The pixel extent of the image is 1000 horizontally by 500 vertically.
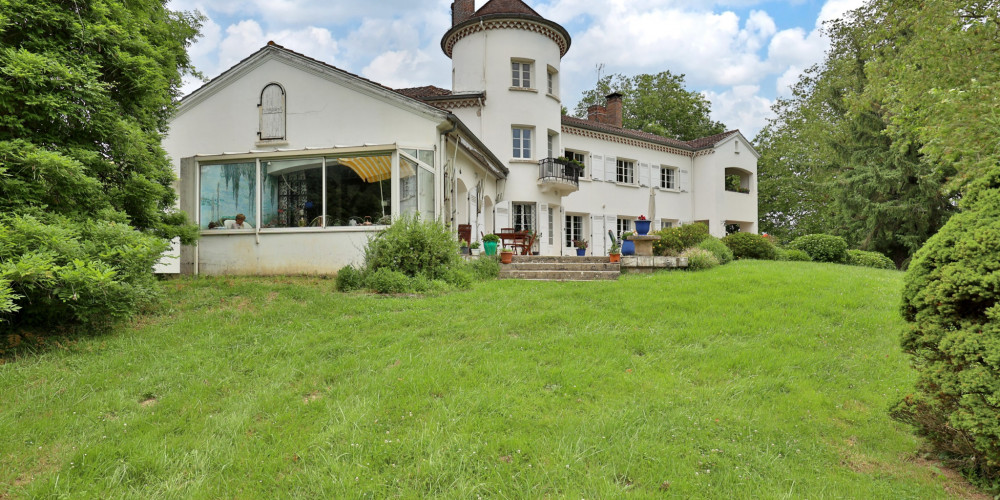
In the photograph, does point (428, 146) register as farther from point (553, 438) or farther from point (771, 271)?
point (553, 438)

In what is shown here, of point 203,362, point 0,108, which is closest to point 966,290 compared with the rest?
point 203,362

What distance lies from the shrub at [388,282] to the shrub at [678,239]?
7231 millimetres

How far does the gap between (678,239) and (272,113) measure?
10.5 metres

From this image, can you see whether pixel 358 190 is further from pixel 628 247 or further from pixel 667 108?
pixel 667 108

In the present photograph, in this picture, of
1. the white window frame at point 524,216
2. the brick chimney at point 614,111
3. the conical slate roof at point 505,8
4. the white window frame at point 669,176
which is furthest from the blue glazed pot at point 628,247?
the brick chimney at point 614,111

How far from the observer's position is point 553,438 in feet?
11.6

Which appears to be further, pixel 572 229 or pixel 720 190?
pixel 720 190

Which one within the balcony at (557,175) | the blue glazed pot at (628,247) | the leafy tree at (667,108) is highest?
the leafy tree at (667,108)

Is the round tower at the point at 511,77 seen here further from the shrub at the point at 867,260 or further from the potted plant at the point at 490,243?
the shrub at the point at 867,260

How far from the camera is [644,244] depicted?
12430 millimetres

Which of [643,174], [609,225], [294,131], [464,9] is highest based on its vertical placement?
[464,9]

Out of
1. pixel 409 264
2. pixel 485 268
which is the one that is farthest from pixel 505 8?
pixel 409 264

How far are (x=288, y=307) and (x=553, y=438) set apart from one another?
4983mm

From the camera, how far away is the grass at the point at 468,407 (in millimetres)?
3111
